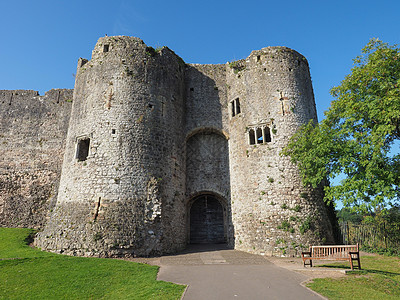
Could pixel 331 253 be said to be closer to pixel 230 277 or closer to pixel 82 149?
pixel 230 277

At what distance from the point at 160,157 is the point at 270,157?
731cm

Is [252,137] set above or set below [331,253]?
above

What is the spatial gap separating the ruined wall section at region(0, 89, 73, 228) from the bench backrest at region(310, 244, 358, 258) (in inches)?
671

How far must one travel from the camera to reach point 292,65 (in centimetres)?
2039

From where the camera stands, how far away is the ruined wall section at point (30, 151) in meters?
19.9

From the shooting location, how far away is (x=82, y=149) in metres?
17.9

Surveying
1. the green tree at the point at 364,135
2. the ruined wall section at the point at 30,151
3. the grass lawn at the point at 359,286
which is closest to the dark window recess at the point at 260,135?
the green tree at the point at 364,135

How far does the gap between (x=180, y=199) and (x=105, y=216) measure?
5.27m

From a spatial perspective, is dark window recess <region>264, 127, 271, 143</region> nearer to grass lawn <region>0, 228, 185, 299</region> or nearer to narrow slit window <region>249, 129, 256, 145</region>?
narrow slit window <region>249, 129, 256, 145</region>

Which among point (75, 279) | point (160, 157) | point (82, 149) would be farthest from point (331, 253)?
point (82, 149)

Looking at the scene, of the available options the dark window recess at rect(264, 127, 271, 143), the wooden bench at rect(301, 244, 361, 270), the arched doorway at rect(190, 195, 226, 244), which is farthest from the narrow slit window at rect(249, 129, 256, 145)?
the wooden bench at rect(301, 244, 361, 270)

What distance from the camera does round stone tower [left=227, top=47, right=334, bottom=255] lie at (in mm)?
16625

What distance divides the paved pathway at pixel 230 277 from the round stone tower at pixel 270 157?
2657 millimetres

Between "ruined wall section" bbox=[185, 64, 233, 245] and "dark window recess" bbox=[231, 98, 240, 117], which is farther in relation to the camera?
"dark window recess" bbox=[231, 98, 240, 117]
